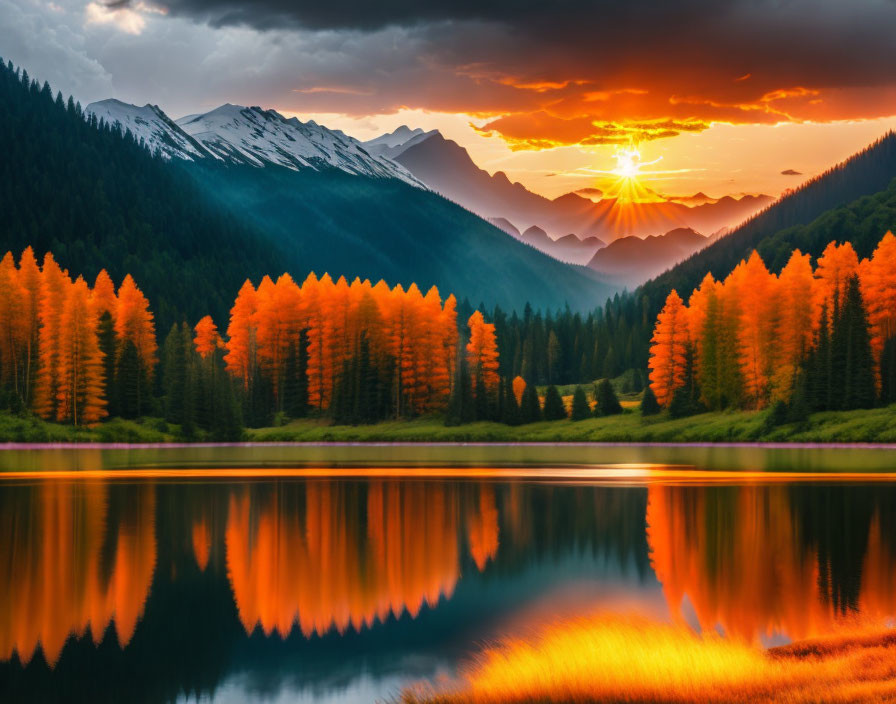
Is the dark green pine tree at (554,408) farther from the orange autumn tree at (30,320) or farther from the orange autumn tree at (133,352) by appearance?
the orange autumn tree at (30,320)

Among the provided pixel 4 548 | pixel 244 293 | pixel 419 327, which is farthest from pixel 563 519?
pixel 244 293

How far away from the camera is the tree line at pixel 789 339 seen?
99.9 meters

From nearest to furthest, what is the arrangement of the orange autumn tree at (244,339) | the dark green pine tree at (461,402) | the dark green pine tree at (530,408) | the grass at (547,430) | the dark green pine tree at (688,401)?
the grass at (547,430) → the dark green pine tree at (688,401) → the dark green pine tree at (461,402) → the dark green pine tree at (530,408) → the orange autumn tree at (244,339)

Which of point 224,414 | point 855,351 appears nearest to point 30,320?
point 224,414

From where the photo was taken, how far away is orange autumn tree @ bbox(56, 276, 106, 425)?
10388 centimetres

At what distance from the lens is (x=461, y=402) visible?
410 ft

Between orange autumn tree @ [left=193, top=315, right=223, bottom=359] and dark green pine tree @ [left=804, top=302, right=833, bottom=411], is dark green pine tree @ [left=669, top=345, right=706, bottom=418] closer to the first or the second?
dark green pine tree @ [left=804, top=302, right=833, bottom=411]

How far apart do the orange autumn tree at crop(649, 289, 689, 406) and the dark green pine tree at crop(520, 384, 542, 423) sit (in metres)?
14.2

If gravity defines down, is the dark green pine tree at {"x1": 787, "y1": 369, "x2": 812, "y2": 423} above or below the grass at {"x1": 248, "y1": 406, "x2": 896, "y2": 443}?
above

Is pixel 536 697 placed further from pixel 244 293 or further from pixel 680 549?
pixel 244 293

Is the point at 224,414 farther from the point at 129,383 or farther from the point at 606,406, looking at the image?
the point at 606,406

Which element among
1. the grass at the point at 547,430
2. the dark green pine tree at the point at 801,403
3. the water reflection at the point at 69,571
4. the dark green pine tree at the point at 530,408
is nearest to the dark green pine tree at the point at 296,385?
the grass at the point at 547,430

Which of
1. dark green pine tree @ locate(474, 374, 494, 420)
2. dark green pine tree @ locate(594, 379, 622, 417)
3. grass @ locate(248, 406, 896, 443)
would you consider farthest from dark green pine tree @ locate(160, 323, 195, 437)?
dark green pine tree @ locate(594, 379, 622, 417)

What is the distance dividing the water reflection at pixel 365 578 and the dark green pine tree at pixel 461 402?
76976mm
